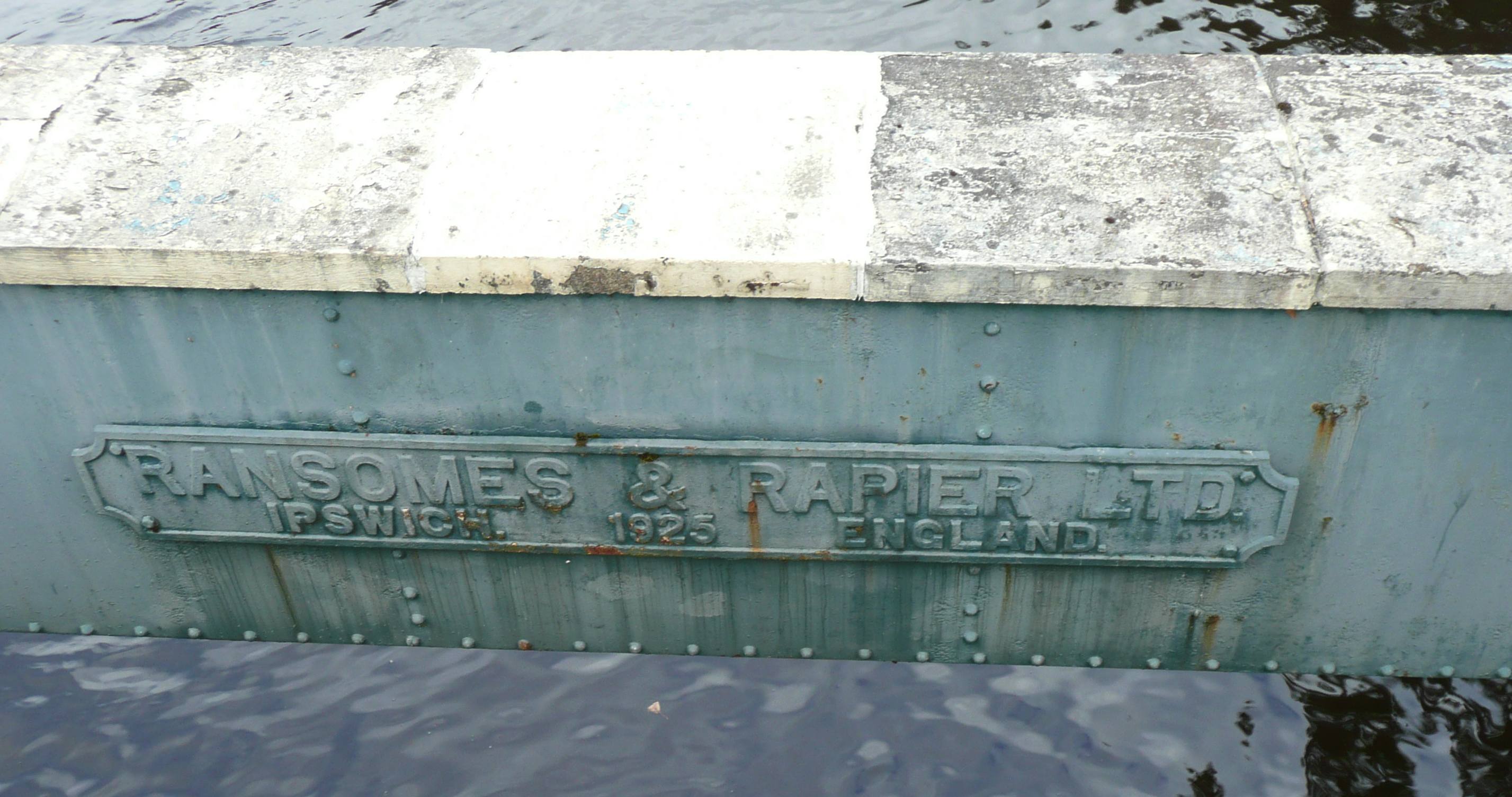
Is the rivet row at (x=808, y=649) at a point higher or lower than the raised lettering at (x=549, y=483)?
lower

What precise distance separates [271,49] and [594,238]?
192cm

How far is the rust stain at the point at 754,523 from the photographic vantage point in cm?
393

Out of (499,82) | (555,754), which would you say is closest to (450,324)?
(499,82)

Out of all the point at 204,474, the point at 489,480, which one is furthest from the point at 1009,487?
the point at 204,474

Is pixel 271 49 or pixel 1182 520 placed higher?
pixel 271 49

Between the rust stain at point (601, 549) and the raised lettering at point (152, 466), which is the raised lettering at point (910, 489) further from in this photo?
the raised lettering at point (152, 466)

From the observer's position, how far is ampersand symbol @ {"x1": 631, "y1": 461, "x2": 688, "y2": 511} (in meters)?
3.86

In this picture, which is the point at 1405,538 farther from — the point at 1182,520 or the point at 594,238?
the point at 594,238

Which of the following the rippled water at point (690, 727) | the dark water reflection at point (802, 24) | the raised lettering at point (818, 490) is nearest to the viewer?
the raised lettering at point (818, 490)

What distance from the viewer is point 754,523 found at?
13.1 ft

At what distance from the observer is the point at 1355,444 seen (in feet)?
11.9

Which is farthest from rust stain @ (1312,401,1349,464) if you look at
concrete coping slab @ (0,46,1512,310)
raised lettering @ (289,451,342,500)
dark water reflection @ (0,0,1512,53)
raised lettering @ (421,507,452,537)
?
dark water reflection @ (0,0,1512,53)

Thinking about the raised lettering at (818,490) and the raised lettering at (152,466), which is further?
the raised lettering at (152,466)

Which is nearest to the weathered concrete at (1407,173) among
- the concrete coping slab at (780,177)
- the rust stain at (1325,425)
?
the concrete coping slab at (780,177)
